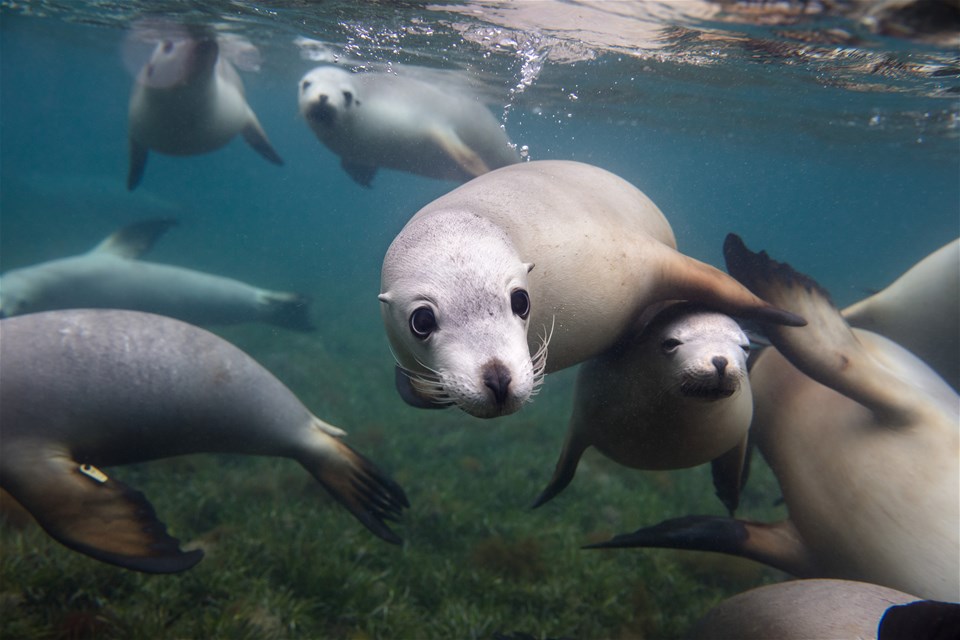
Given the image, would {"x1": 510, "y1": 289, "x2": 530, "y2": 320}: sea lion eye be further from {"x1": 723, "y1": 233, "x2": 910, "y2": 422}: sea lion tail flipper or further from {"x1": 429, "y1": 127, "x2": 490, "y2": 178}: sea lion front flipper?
{"x1": 429, "y1": 127, "x2": 490, "y2": 178}: sea lion front flipper

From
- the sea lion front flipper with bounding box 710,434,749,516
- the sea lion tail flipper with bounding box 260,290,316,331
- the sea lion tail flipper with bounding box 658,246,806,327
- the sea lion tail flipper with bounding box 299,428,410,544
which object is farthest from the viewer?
the sea lion tail flipper with bounding box 260,290,316,331

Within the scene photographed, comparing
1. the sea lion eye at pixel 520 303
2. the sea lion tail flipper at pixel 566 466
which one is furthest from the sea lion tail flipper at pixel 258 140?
the sea lion eye at pixel 520 303

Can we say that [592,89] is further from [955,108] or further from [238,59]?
[238,59]

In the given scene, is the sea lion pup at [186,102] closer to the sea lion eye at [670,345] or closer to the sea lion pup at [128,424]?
the sea lion pup at [128,424]

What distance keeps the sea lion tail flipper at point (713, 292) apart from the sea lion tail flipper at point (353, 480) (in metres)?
2.14

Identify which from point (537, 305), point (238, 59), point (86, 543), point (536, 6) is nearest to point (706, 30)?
point (536, 6)

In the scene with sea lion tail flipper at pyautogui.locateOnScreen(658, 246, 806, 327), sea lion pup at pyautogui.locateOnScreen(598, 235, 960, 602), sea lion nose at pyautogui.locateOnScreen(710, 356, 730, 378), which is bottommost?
sea lion pup at pyautogui.locateOnScreen(598, 235, 960, 602)

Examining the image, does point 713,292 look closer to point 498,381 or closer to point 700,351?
point 700,351

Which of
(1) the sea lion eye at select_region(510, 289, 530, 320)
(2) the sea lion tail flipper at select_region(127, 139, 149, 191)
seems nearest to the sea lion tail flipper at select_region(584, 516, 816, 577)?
(1) the sea lion eye at select_region(510, 289, 530, 320)

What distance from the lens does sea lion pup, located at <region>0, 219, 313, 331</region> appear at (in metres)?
7.25

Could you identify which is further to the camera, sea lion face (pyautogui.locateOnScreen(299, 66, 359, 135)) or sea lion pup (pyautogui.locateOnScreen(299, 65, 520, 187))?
sea lion pup (pyautogui.locateOnScreen(299, 65, 520, 187))

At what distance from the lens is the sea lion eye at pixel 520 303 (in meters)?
1.83

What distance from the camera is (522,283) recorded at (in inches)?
74.0

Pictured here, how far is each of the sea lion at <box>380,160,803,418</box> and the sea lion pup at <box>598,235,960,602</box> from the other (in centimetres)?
54
